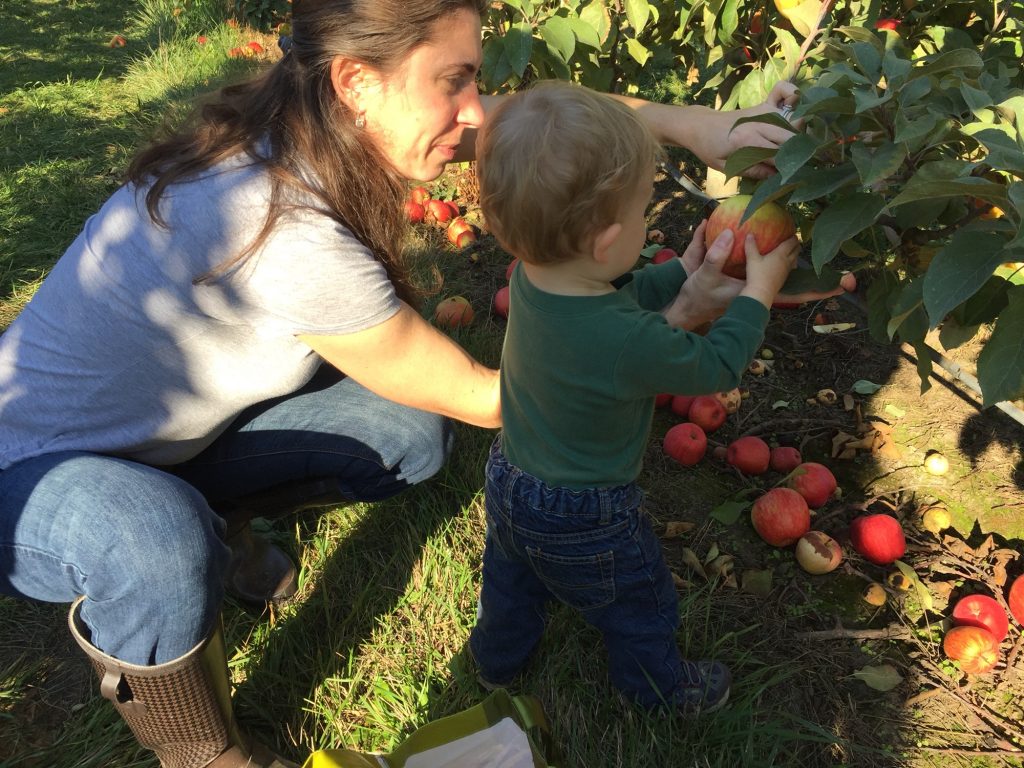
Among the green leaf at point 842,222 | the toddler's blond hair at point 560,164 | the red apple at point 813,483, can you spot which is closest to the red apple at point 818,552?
the red apple at point 813,483

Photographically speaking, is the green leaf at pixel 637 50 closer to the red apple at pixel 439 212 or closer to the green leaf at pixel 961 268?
the red apple at pixel 439 212

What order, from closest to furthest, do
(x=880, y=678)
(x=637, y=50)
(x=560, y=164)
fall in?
(x=560, y=164) → (x=880, y=678) → (x=637, y=50)

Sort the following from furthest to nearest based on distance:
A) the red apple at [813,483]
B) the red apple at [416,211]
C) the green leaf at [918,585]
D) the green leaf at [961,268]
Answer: the red apple at [416,211], the red apple at [813,483], the green leaf at [918,585], the green leaf at [961,268]

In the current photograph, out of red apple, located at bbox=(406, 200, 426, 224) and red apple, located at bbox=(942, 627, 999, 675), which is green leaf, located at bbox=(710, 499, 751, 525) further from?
red apple, located at bbox=(406, 200, 426, 224)

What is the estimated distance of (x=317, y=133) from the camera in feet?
5.33

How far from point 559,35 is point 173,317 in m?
1.45

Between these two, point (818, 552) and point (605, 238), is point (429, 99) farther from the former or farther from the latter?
point (818, 552)

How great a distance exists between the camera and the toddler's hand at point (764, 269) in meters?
1.51

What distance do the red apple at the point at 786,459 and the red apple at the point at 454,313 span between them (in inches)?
47.4

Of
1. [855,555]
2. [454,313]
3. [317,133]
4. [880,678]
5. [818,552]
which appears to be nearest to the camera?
[317,133]

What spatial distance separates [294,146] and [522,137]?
1.86 feet

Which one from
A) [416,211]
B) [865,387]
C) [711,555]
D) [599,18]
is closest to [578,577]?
[711,555]

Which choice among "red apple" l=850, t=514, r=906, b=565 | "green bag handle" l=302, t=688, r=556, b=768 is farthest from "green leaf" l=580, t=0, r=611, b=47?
"green bag handle" l=302, t=688, r=556, b=768

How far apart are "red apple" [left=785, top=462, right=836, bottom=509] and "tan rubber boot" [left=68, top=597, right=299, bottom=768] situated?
4.76ft
